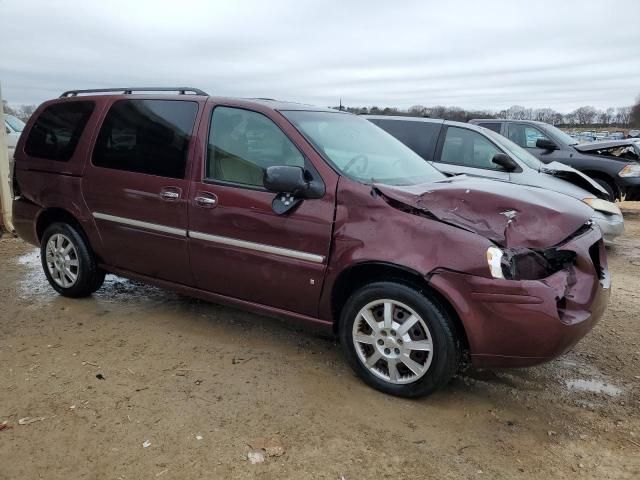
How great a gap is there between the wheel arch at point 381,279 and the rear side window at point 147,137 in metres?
1.51

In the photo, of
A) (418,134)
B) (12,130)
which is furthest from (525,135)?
(12,130)

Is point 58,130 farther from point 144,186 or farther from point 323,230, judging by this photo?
point 323,230

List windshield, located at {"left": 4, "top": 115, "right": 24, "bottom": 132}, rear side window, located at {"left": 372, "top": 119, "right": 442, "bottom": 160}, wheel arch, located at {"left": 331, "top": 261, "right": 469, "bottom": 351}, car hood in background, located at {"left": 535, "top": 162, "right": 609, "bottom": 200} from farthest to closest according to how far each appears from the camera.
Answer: windshield, located at {"left": 4, "top": 115, "right": 24, "bottom": 132} < rear side window, located at {"left": 372, "top": 119, "right": 442, "bottom": 160} < car hood in background, located at {"left": 535, "top": 162, "right": 609, "bottom": 200} < wheel arch, located at {"left": 331, "top": 261, "right": 469, "bottom": 351}

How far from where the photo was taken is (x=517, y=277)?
3.01 meters

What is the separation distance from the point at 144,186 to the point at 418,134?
14.9 ft

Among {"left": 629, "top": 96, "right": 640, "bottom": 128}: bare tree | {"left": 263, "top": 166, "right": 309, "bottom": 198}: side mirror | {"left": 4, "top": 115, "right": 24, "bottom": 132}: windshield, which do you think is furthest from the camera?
{"left": 629, "top": 96, "right": 640, "bottom": 128}: bare tree

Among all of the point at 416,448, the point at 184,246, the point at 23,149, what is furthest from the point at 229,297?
the point at 23,149

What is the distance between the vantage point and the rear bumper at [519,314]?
296 centimetres

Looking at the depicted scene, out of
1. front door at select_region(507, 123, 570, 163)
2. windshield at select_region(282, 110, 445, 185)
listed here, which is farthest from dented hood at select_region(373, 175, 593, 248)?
front door at select_region(507, 123, 570, 163)

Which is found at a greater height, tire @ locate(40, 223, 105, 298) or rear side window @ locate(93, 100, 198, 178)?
rear side window @ locate(93, 100, 198, 178)

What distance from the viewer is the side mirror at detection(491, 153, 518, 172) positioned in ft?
22.6

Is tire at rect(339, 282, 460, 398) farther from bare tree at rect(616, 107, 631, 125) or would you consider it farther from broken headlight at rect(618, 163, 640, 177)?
bare tree at rect(616, 107, 631, 125)

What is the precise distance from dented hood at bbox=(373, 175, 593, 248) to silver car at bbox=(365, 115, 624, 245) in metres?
3.65

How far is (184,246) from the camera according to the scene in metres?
4.11
